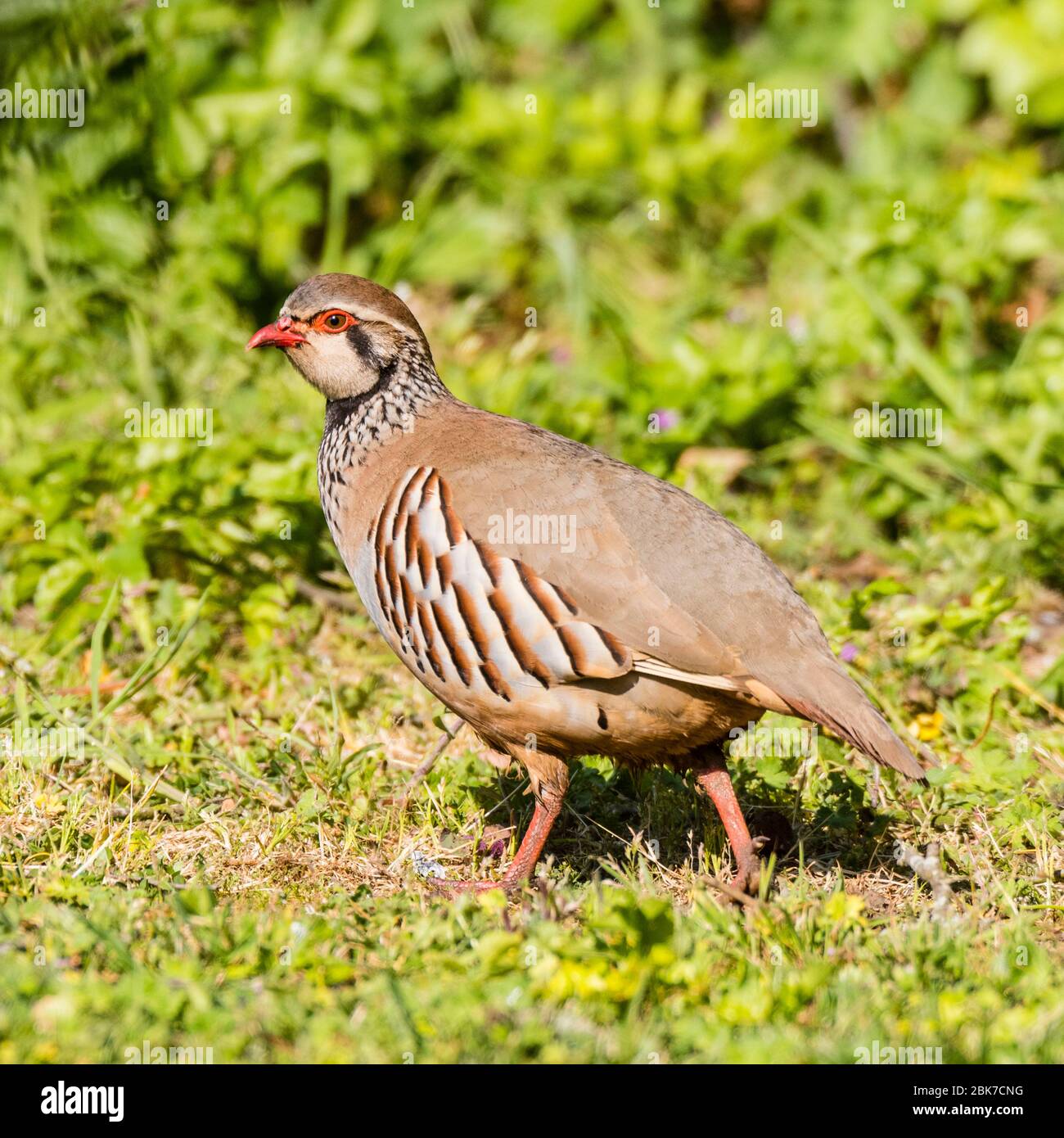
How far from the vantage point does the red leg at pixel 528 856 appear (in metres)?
4.02

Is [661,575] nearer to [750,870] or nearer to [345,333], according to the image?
[750,870]

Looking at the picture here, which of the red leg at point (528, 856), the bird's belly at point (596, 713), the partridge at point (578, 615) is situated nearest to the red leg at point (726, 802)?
the partridge at point (578, 615)

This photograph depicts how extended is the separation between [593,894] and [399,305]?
1.86 metres

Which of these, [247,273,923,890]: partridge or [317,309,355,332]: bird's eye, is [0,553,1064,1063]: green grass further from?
[317,309,355,332]: bird's eye

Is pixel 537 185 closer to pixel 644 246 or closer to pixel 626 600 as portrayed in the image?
pixel 644 246

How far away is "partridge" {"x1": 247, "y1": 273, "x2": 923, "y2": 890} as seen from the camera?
3.69m

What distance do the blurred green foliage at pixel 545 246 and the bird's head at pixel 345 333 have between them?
776 mm

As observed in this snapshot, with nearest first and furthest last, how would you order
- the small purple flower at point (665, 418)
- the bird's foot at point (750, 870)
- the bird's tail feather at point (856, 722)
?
the bird's tail feather at point (856, 722) → the bird's foot at point (750, 870) → the small purple flower at point (665, 418)

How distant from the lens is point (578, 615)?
3734 millimetres

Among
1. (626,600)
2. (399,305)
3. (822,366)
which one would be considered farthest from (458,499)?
(822,366)

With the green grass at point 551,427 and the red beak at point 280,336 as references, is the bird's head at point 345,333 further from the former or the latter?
the green grass at point 551,427

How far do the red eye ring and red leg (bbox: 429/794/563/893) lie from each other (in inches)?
58.9

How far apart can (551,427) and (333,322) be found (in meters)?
1.56

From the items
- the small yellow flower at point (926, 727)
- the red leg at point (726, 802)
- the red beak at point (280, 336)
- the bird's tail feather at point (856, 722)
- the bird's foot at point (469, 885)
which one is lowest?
the bird's foot at point (469, 885)
